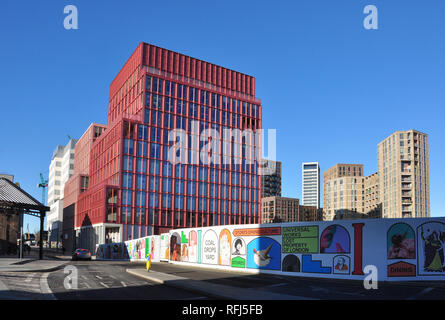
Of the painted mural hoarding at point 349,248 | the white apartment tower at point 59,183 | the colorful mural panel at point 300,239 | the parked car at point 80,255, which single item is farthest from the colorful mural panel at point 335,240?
the white apartment tower at point 59,183

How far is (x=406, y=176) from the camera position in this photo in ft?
486

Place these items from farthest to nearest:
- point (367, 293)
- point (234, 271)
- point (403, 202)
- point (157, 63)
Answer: point (403, 202) → point (157, 63) → point (234, 271) → point (367, 293)

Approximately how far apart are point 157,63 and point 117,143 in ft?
68.5

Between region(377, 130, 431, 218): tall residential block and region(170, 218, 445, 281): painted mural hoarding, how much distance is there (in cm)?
12836

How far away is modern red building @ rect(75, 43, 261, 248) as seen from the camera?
292ft

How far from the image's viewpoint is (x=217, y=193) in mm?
101750

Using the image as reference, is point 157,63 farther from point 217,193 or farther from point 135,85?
point 217,193

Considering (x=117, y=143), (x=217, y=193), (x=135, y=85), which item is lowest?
(x=217, y=193)

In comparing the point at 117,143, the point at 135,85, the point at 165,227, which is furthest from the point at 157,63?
the point at 165,227

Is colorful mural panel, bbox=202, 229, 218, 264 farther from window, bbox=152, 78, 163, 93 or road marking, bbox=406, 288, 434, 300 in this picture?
window, bbox=152, 78, 163, 93

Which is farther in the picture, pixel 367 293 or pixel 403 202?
pixel 403 202

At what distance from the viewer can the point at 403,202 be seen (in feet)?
477
